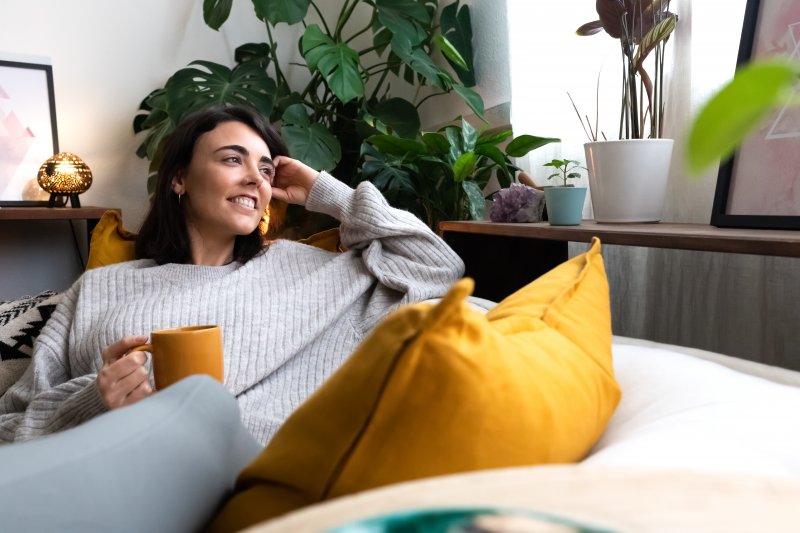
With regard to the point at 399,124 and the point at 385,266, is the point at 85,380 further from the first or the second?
the point at 399,124

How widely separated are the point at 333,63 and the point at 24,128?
123 centimetres

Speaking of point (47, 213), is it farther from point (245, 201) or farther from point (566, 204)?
point (566, 204)

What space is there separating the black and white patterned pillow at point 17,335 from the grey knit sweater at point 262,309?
7 cm

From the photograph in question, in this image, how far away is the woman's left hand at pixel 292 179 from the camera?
6.14 feet

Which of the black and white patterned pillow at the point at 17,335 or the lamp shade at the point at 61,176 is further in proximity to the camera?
the lamp shade at the point at 61,176

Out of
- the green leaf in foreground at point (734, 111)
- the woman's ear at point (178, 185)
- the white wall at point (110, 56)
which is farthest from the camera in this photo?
the white wall at point (110, 56)

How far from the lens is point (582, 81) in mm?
1913

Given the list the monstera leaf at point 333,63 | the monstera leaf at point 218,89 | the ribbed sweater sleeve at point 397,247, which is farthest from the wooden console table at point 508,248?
the monstera leaf at point 218,89

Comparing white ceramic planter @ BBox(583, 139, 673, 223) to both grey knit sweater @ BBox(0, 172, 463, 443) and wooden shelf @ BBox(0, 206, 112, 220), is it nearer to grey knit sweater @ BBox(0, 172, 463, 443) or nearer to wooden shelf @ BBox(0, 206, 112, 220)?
grey knit sweater @ BBox(0, 172, 463, 443)

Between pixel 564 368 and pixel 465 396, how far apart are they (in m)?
0.14

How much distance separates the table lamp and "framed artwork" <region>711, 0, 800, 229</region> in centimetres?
213

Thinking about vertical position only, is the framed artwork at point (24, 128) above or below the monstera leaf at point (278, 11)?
below

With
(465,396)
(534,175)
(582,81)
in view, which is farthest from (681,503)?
(534,175)

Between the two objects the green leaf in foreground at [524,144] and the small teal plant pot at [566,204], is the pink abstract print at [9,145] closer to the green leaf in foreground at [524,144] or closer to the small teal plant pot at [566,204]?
the green leaf in foreground at [524,144]
